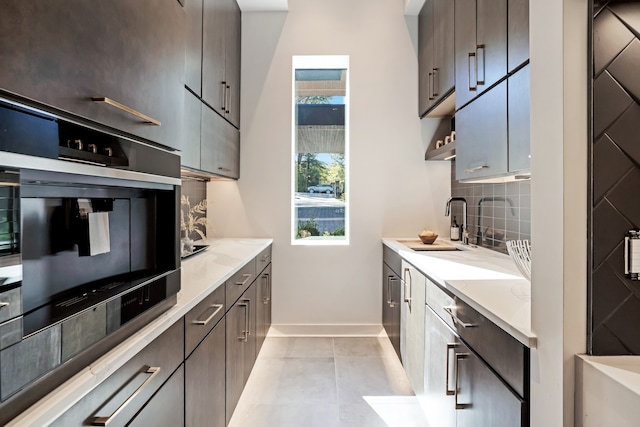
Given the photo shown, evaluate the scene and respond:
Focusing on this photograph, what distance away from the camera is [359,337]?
331cm

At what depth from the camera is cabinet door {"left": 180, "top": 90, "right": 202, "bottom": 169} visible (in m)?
1.93

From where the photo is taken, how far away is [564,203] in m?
0.86

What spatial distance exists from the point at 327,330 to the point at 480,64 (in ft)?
8.04

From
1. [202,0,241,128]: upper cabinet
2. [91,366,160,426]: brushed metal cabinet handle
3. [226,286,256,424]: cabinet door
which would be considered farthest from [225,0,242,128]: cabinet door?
[91,366,160,426]: brushed metal cabinet handle

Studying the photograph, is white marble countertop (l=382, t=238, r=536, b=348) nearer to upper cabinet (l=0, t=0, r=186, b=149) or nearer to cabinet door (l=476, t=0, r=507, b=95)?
cabinet door (l=476, t=0, r=507, b=95)

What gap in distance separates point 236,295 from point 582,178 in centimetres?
162

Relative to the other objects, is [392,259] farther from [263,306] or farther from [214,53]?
[214,53]

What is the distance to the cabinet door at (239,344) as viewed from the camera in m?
1.84

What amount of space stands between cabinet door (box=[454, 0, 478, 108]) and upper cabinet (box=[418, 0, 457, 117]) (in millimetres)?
107

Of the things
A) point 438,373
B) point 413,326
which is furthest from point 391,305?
point 438,373

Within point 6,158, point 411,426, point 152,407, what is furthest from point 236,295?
point 6,158

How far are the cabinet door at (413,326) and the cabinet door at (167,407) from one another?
1.31 metres

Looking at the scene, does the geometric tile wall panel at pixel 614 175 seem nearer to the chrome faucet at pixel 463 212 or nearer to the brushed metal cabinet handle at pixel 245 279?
the brushed metal cabinet handle at pixel 245 279

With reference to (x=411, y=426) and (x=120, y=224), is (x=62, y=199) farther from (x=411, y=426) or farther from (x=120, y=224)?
(x=411, y=426)
